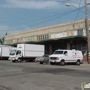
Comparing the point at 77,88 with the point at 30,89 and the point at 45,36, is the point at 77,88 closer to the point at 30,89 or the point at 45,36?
the point at 30,89

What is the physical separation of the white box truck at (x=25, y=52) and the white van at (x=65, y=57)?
11.2 m

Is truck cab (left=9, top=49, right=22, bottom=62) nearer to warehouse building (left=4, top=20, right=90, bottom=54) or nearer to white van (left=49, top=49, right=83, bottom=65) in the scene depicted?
warehouse building (left=4, top=20, right=90, bottom=54)

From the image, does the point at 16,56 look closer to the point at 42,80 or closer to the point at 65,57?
the point at 65,57

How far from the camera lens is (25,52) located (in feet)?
144

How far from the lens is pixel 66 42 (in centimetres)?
5112

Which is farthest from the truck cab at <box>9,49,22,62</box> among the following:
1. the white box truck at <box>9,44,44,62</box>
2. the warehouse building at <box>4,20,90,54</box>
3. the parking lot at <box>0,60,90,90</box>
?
the parking lot at <box>0,60,90,90</box>

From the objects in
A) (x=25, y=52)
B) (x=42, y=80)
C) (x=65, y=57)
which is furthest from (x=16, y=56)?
(x=42, y=80)

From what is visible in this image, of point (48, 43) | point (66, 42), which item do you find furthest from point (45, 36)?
point (66, 42)

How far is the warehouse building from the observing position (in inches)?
1849

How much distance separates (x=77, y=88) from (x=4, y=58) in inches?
1817

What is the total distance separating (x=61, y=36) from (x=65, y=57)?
23179 mm

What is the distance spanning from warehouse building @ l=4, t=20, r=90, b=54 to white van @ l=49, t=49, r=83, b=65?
29.5 feet

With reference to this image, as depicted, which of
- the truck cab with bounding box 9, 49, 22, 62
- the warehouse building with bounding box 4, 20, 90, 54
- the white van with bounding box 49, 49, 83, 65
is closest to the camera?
the white van with bounding box 49, 49, 83, 65

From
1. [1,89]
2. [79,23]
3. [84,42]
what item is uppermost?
[79,23]
